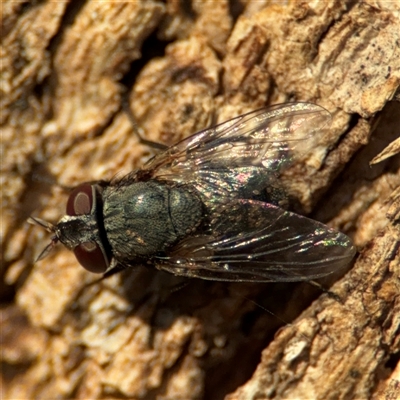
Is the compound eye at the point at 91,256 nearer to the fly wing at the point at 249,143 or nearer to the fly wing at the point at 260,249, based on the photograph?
the fly wing at the point at 260,249

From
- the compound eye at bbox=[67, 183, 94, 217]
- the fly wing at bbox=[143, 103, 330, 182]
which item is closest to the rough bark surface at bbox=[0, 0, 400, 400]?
the fly wing at bbox=[143, 103, 330, 182]

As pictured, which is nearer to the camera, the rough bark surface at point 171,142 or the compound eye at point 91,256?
the rough bark surface at point 171,142

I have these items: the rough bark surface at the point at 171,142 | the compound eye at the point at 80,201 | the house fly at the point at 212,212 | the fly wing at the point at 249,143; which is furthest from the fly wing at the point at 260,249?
the compound eye at the point at 80,201

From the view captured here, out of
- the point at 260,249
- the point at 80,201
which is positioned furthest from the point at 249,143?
the point at 80,201

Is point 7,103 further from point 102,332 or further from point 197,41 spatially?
point 102,332

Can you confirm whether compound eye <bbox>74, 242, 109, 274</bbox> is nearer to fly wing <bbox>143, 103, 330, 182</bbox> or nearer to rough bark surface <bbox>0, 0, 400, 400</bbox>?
rough bark surface <bbox>0, 0, 400, 400</bbox>

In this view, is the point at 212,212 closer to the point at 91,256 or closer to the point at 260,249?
the point at 260,249

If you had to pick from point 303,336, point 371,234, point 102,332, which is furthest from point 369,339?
point 102,332
